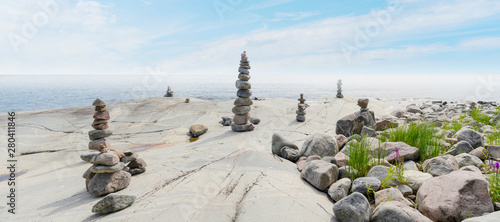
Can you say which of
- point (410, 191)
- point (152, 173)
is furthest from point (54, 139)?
point (410, 191)

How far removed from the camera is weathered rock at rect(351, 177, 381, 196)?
14.2 feet

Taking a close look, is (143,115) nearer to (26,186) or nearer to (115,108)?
(115,108)

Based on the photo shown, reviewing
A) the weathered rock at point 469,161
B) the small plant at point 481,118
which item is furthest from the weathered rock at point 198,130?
the small plant at point 481,118

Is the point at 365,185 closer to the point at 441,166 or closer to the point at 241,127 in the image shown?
the point at 441,166

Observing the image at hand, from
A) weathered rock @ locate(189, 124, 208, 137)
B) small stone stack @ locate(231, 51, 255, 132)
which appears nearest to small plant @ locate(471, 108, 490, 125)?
small stone stack @ locate(231, 51, 255, 132)

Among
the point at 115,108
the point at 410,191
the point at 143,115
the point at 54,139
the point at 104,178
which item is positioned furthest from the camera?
the point at 115,108

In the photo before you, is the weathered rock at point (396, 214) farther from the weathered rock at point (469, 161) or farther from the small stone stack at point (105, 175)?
the small stone stack at point (105, 175)

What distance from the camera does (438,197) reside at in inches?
143

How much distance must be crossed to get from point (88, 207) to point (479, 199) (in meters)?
6.20

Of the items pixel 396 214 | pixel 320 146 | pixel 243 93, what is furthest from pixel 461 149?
pixel 243 93

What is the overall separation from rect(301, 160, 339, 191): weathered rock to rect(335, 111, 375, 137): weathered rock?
5.26 metres

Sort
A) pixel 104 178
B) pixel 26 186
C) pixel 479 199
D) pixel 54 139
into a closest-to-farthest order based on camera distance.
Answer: pixel 479 199
pixel 104 178
pixel 26 186
pixel 54 139

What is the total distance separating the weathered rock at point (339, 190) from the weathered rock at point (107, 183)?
420 centimetres

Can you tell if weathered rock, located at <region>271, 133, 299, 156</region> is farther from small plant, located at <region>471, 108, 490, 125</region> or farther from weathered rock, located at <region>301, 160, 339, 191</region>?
small plant, located at <region>471, 108, 490, 125</region>
